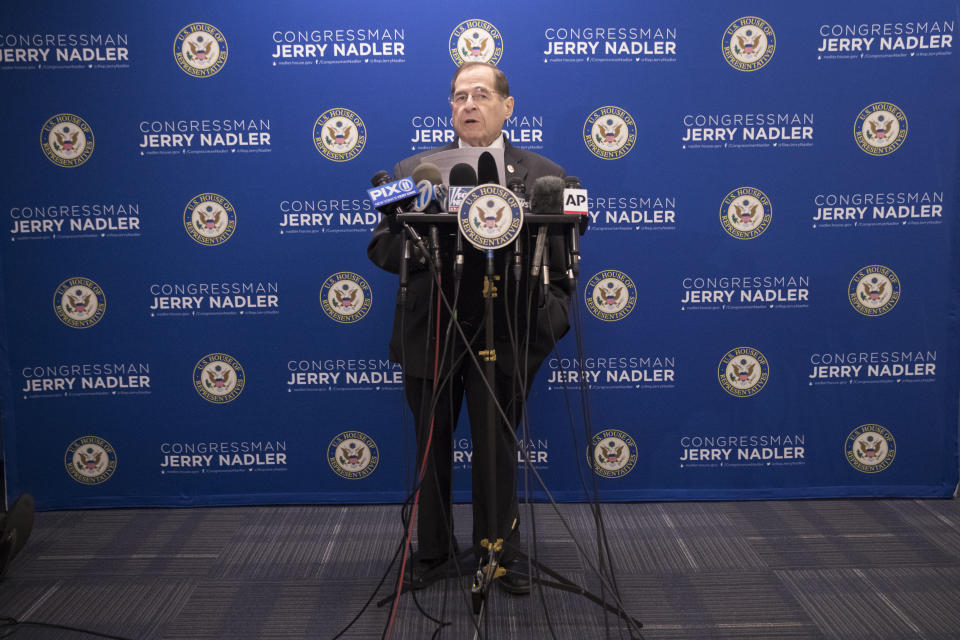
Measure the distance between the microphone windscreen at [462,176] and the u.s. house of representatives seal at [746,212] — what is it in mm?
1598

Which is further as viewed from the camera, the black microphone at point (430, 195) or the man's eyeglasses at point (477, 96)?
the man's eyeglasses at point (477, 96)

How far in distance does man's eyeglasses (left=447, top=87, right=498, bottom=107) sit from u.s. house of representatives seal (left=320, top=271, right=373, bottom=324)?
1066 millimetres

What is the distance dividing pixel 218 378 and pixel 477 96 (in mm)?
1707

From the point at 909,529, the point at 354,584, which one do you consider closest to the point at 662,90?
the point at 909,529

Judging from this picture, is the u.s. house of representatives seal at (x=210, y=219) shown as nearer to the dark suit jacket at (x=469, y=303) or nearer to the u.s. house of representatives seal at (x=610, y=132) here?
the dark suit jacket at (x=469, y=303)

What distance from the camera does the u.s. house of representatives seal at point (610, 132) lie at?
279 cm

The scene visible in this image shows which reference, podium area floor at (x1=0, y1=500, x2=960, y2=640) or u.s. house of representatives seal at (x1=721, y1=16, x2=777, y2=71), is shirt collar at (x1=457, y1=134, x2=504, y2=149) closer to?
u.s. house of representatives seal at (x1=721, y1=16, x2=777, y2=71)

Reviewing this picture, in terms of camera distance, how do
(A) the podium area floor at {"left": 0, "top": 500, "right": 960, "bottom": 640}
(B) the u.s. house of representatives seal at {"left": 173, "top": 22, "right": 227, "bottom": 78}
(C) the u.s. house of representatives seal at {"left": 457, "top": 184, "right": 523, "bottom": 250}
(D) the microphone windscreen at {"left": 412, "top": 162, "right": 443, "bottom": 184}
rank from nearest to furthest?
1. (C) the u.s. house of representatives seal at {"left": 457, "top": 184, "right": 523, "bottom": 250}
2. (D) the microphone windscreen at {"left": 412, "top": 162, "right": 443, "bottom": 184}
3. (A) the podium area floor at {"left": 0, "top": 500, "right": 960, "bottom": 640}
4. (B) the u.s. house of representatives seal at {"left": 173, "top": 22, "right": 227, "bottom": 78}

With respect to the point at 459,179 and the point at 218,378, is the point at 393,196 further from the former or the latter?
the point at 218,378

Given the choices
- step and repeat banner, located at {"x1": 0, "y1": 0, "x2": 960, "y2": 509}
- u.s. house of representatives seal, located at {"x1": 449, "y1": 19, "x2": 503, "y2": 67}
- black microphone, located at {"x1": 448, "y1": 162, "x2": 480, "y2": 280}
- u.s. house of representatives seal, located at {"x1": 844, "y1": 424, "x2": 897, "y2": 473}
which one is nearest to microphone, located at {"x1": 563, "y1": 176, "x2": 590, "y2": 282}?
black microphone, located at {"x1": 448, "y1": 162, "x2": 480, "y2": 280}

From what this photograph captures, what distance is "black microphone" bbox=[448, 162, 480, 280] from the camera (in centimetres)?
157

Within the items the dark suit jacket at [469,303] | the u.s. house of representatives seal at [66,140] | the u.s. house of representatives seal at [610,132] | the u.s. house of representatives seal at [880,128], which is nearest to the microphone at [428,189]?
the dark suit jacket at [469,303]

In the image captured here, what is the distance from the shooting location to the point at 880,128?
9.21 ft

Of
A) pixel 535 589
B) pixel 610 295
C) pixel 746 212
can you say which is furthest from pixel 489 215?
pixel 746 212
